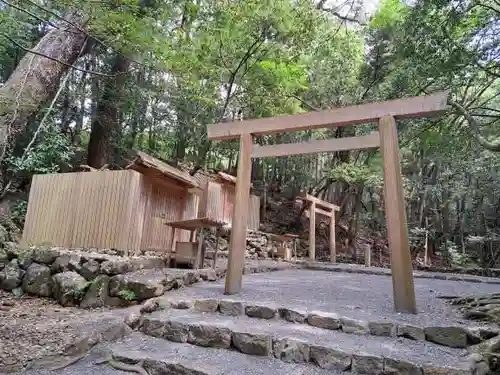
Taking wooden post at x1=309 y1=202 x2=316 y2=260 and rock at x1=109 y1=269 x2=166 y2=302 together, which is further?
wooden post at x1=309 y1=202 x2=316 y2=260

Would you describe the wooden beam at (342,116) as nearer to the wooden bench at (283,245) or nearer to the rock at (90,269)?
the rock at (90,269)

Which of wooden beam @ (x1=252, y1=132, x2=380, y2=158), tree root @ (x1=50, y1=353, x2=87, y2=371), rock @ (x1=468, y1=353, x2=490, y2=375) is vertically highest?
wooden beam @ (x1=252, y1=132, x2=380, y2=158)

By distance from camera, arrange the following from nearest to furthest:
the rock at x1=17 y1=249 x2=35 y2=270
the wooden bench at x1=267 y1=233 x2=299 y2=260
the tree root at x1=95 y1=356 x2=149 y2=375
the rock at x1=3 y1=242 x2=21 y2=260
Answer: the tree root at x1=95 y1=356 x2=149 y2=375 → the rock at x1=17 y1=249 x2=35 y2=270 → the rock at x1=3 y1=242 x2=21 y2=260 → the wooden bench at x1=267 y1=233 x2=299 y2=260

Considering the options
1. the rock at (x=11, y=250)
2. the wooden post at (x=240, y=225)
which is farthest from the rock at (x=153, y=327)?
the rock at (x=11, y=250)

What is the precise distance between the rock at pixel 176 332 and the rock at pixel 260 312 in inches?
33.4

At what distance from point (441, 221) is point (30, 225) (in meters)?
18.7

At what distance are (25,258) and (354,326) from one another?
6.81m

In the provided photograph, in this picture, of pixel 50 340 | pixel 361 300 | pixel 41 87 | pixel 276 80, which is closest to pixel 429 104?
pixel 361 300

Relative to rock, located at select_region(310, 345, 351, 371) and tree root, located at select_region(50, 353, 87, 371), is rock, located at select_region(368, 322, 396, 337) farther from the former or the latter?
tree root, located at select_region(50, 353, 87, 371)

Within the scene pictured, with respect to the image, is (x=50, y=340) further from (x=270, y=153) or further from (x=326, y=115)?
(x=326, y=115)

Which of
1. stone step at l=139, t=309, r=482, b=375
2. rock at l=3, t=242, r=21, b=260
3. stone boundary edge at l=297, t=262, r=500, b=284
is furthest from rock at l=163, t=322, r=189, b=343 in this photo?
stone boundary edge at l=297, t=262, r=500, b=284

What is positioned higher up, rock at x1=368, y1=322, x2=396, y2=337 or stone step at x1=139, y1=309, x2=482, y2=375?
rock at x1=368, y1=322, x2=396, y2=337

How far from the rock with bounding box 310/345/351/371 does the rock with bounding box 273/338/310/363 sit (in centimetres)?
7

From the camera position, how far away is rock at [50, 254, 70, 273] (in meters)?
6.89
